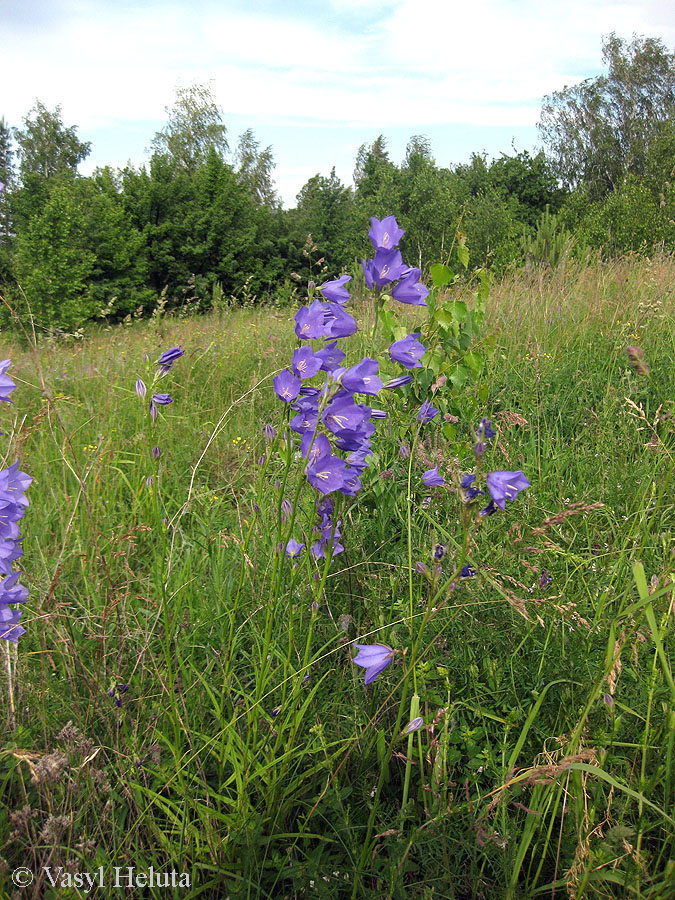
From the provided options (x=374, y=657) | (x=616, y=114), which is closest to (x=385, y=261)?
(x=374, y=657)

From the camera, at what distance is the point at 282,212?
925 inches

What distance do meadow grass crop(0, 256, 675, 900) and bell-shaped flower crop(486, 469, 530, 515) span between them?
0.30 ft

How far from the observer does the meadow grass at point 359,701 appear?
3.26ft

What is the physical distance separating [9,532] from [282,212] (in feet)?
80.5

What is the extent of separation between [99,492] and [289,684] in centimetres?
149

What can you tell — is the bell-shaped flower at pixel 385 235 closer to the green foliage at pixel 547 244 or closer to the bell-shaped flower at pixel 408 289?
the bell-shaped flower at pixel 408 289

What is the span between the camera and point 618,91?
106ft

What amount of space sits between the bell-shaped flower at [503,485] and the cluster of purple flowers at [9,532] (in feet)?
2.67

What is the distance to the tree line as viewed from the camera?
439 inches

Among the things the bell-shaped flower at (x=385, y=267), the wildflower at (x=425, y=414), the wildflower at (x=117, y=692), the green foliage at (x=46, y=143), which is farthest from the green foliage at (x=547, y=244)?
the green foliage at (x=46, y=143)

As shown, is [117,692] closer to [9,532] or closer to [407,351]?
[9,532]

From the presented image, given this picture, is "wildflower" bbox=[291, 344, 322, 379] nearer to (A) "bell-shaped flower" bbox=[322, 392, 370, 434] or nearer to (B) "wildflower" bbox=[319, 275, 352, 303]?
(A) "bell-shaped flower" bbox=[322, 392, 370, 434]

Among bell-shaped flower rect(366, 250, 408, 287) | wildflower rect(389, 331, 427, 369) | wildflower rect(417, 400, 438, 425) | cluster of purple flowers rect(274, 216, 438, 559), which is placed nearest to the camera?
cluster of purple flowers rect(274, 216, 438, 559)

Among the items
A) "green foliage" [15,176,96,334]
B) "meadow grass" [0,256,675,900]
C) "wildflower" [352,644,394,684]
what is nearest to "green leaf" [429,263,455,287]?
"meadow grass" [0,256,675,900]
